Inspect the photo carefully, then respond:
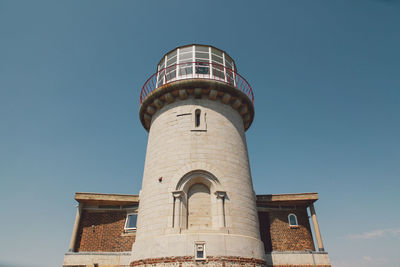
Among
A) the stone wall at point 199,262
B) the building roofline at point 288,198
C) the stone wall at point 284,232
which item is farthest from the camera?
the building roofline at point 288,198

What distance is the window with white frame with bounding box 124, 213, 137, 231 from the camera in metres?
13.6

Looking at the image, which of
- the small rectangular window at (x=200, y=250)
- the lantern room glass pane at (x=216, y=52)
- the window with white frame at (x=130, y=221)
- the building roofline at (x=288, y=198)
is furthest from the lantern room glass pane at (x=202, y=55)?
the small rectangular window at (x=200, y=250)

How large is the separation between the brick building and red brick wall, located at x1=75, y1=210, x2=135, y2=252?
0.17 ft

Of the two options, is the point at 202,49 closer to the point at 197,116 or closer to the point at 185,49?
the point at 185,49

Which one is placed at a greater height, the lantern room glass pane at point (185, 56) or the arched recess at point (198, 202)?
the lantern room glass pane at point (185, 56)

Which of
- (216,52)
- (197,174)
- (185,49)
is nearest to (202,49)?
(216,52)

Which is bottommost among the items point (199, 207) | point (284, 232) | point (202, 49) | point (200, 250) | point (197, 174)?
point (200, 250)

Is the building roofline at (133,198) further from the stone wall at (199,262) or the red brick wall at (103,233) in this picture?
the stone wall at (199,262)

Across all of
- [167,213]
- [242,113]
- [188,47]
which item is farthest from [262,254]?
[188,47]

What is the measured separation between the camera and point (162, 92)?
1312cm

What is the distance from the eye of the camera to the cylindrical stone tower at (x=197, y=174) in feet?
30.0

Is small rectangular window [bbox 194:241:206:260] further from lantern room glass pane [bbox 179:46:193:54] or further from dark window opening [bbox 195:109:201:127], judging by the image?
lantern room glass pane [bbox 179:46:193:54]

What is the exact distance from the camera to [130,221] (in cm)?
1384

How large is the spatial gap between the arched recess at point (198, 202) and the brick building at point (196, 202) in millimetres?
40
